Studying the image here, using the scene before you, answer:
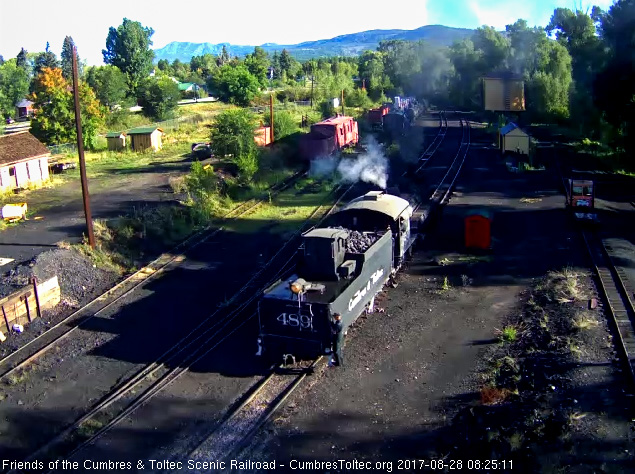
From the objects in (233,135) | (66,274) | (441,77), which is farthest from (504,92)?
(66,274)

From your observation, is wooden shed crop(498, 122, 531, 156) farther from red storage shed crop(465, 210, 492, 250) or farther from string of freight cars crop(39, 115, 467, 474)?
string of freight cars crop(39, 115, 467, 474)

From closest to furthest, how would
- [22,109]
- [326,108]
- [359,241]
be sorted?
1. [359,241]
2. [326,108]
3. [22,109]

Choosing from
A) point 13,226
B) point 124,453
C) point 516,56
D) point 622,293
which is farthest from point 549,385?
point 516,56

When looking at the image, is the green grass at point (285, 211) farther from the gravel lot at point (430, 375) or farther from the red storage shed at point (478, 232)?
the red storage shed at point (478, 232)

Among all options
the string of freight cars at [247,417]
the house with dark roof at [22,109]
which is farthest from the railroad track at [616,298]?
the house with dark roof at [22,109]

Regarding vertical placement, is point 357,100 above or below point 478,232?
above

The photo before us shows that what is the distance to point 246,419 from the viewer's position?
1102cm

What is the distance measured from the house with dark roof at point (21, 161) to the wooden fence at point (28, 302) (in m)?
17.5

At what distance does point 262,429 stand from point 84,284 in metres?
10.4

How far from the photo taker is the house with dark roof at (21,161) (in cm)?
3153

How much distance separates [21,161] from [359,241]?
24.9 m

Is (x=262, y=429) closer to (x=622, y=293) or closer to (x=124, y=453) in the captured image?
(x=124, y=453)

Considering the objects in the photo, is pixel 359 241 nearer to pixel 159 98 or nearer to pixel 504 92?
pixel 504 92
